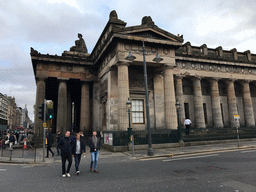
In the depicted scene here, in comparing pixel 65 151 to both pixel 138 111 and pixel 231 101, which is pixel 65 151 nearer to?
pixel 138 111

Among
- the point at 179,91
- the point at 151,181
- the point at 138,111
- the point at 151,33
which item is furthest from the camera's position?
the point at 179,91

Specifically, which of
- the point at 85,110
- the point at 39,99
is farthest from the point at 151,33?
the point at 39,99

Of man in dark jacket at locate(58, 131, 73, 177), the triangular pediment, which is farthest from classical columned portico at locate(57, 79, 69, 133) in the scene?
man in dark jacket at locate(58, 131, 73, 177)

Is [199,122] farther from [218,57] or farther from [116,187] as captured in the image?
[116,187]

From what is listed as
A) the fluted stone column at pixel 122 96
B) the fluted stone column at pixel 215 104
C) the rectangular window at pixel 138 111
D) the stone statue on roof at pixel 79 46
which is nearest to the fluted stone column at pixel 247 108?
the fluted stone column at pixel 215 104

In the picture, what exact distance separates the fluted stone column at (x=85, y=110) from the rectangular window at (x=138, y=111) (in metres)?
7.63

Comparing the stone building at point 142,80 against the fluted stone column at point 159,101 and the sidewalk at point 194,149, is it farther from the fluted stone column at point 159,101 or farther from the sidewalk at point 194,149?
the sidewalk at point 194,149

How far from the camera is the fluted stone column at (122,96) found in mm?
17484

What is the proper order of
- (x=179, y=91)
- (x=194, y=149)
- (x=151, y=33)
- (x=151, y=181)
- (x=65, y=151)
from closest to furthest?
(x=151, y=181)
(x=65, y=151)
(x=194, y=149)
(x=151, y=33)
(x=179, y=91)

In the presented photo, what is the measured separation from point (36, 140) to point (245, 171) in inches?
811

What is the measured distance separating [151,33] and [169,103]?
25.1ft

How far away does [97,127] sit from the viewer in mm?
24531

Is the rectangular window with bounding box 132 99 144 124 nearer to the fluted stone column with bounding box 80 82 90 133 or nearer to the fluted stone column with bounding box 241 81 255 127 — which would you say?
the fluted stone column with bounding box 80 82 90 133

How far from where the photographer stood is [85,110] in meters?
25.5
